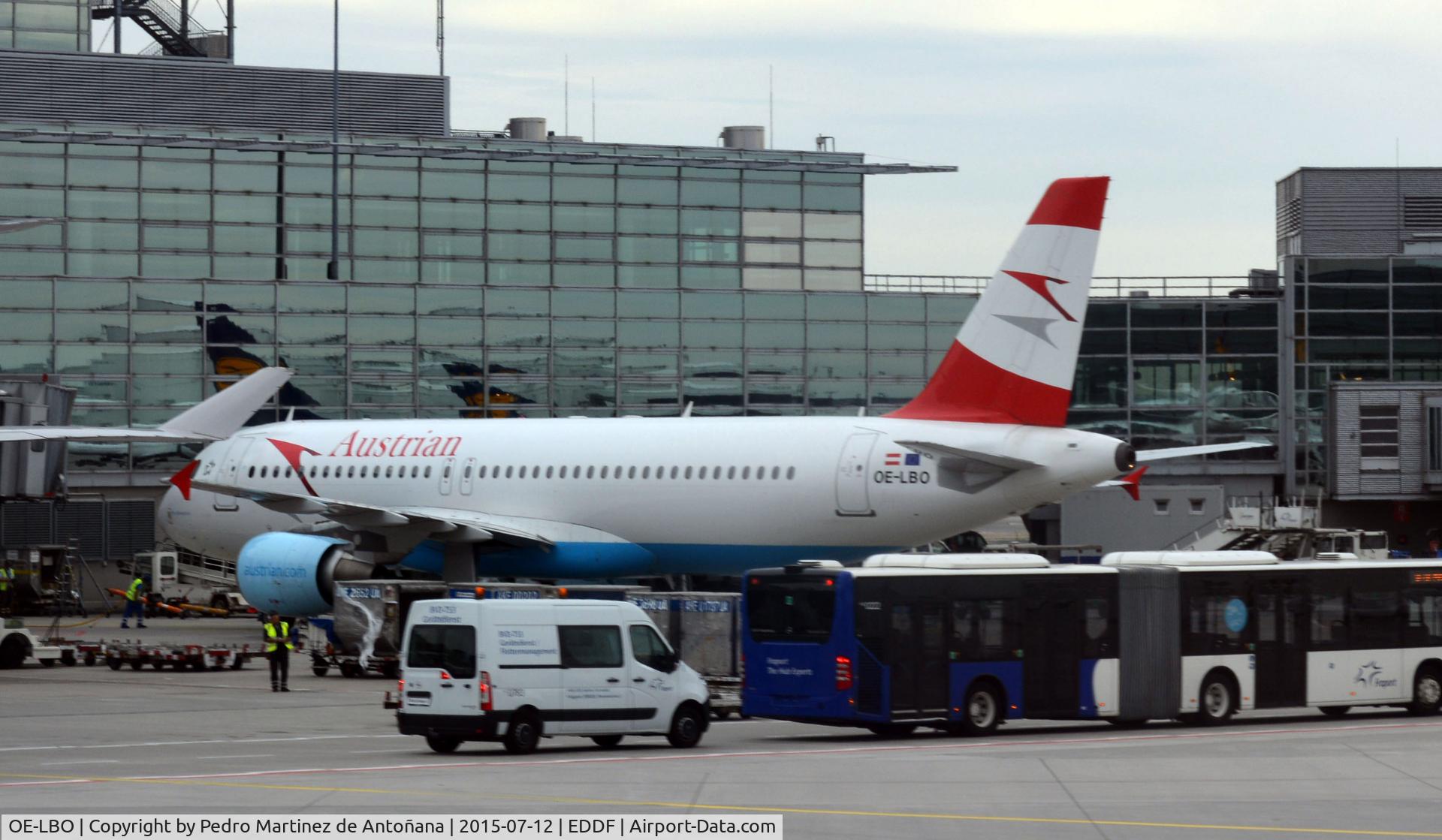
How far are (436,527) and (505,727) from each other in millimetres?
17664

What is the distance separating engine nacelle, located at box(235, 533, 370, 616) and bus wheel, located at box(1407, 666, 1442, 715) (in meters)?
20.8

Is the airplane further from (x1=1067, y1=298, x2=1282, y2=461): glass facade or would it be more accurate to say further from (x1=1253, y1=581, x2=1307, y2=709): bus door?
(x1=1067, y1=298, x2=1282, y2=461): glass facade

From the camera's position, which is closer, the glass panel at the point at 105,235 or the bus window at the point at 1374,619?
the bus window at the point at 1374,619

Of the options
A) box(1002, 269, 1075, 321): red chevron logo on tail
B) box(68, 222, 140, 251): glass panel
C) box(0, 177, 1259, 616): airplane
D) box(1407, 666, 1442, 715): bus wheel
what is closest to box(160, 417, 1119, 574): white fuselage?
box(0, 177, 1259, 616): airplane

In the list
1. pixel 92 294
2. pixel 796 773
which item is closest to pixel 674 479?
pixel 796 773

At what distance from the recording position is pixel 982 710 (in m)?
26.1

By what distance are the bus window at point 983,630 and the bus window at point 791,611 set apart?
1675 mm

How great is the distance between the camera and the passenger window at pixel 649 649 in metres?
24.3

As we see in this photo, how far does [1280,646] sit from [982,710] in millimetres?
4892

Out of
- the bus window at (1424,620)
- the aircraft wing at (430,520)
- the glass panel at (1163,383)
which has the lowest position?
the bus window at (1424,620)

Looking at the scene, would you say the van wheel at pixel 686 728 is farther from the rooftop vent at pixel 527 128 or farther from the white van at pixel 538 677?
the rooftop vent at pixel 527 128

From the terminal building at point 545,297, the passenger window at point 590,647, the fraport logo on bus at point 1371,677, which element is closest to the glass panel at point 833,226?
the terminal building at point 545,297

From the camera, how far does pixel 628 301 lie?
6091 cm

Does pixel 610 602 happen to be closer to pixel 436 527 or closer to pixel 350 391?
pixel 436 527
